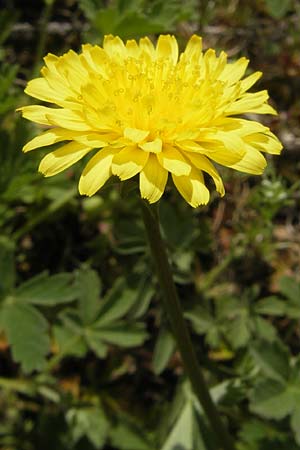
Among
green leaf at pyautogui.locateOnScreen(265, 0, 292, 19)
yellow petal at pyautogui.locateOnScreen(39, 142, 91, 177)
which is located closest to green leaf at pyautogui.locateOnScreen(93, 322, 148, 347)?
yellow petal at pyautogui.locateOnScreen(39, 142, 91, 177)

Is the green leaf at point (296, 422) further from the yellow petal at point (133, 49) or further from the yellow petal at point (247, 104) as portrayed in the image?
the yellow petal at point (133, 49)

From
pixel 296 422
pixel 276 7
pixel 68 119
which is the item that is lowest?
pixel 296 422

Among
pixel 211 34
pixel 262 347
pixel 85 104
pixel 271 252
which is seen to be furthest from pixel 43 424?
pixel 211 34

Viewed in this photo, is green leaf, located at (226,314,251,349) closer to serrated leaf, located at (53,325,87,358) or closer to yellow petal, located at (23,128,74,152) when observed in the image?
serrated leaf, located at (53,325,87,358)

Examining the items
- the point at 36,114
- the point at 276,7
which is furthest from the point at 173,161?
the point at 276,7

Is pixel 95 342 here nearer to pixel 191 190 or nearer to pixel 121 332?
pixel 121 332

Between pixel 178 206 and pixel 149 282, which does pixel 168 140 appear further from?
pixel 178 206
